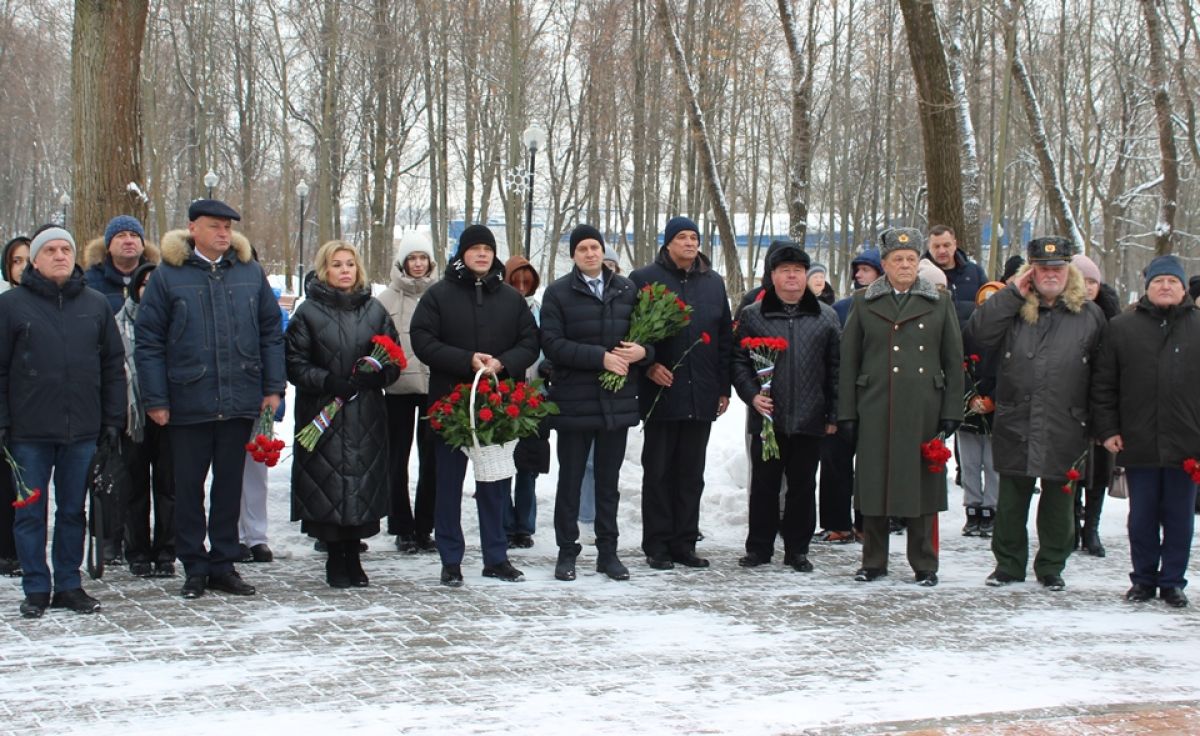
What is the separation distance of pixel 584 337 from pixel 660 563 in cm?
166

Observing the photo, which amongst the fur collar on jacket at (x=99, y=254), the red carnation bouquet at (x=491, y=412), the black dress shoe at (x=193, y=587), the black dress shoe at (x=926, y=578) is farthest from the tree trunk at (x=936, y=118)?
the black dress shoe at (x=193, y=587)

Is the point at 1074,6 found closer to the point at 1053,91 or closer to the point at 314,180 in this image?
the point at 1053,91

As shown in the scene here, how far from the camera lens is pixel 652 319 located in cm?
773

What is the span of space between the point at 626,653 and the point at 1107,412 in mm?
3634

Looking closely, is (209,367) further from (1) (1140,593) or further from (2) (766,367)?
(1) (1140,593)

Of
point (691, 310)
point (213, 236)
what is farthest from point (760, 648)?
point (213, 236)

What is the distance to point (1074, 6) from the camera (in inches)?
1511

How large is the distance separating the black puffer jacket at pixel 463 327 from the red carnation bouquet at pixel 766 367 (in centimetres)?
153

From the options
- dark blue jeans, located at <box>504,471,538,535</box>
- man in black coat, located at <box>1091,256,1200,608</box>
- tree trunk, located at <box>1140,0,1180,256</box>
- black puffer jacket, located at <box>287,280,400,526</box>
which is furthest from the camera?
tree trunk, located at <box>1140,0,1180,256</box>

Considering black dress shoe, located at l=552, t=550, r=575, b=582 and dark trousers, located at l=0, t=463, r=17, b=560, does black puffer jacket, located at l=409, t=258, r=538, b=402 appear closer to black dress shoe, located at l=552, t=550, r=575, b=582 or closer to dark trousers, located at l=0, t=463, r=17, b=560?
black dress shoe, located at l=552, t=550, r=575, b=582

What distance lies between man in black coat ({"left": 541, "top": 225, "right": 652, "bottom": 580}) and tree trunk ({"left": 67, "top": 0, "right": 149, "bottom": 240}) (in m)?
4.47

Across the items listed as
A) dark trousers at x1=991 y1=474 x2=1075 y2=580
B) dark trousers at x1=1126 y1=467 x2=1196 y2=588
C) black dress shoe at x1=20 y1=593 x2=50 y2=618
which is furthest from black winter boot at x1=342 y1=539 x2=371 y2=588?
dark trousers at x1=1126 y1=467 x2=1196 y2=588

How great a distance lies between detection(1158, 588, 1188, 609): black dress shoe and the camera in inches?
291

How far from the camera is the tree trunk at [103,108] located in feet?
33.0
